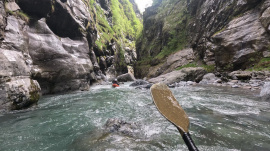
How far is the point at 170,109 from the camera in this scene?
7.98 feet

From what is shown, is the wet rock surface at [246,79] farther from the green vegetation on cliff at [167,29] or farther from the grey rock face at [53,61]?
the green vegetation on cliff at [167,29]

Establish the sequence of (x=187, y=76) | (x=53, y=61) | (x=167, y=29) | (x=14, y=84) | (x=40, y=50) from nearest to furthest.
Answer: (x=14, y=84) → (x=40, y=50) → (x=53, y=61) → (x=187, y=76) → (x=167, y=29)

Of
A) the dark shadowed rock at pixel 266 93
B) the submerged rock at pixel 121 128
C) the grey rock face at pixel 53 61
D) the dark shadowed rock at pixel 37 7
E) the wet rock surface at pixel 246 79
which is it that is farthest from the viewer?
the dark shadowed rock at pixel 37 7

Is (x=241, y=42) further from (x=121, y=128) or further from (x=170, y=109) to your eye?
(x=121, y=128)

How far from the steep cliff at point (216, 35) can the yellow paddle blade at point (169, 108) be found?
1033 cm

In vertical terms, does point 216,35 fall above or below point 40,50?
above

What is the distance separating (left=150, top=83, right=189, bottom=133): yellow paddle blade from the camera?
215 cm

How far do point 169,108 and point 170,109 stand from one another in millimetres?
28

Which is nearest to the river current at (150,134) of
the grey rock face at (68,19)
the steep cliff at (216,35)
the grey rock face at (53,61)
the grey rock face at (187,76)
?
the grey rock face at (53,61)

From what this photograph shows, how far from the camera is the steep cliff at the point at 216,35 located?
33.4 ft

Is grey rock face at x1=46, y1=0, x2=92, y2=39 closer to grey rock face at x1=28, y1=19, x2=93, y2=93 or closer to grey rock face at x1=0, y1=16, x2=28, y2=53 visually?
grey rock face at x1=28, y1=19, x2=93, y2=93

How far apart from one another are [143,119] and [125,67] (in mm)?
31084

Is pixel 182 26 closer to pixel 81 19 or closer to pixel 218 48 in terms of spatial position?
pixel 218 48

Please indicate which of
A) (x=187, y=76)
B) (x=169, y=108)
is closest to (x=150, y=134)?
(x=169, y=108)
